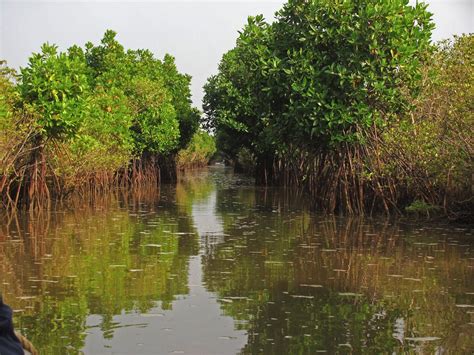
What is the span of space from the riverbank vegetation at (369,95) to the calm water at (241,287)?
186 cm

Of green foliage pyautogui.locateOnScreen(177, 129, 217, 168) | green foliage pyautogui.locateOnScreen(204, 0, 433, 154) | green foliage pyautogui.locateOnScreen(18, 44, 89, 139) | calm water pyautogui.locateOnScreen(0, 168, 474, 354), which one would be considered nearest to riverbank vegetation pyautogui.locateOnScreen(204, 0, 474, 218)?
green foliage pyautogui.locateOnScreen(204, 0, 433, 154)

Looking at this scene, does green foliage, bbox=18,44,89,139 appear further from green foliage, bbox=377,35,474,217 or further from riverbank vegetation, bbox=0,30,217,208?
green foliage, bbox=377,35,474,217

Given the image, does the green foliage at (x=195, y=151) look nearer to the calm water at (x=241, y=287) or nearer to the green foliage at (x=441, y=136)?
the green foliage at (x=441, y=136)

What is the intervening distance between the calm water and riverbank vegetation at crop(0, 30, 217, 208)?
391 centimetres

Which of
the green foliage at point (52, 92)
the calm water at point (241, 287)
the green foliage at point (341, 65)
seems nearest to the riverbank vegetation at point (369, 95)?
the green foliage at point (341, 65)

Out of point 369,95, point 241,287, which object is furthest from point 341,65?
point 241,287

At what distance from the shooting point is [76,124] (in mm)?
20344

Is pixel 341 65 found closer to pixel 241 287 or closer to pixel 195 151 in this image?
pixel 241 287

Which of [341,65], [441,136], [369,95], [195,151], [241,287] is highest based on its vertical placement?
[195,151]

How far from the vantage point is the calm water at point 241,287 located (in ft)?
22.0

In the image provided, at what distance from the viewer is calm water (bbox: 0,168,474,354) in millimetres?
6703

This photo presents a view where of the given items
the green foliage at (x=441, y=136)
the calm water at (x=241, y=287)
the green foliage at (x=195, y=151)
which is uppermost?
the green foliage at (x=195, y=151)

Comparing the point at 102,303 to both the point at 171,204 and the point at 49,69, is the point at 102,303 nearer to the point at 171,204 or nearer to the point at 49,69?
the point at 49,69

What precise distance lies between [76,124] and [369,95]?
8.90m
